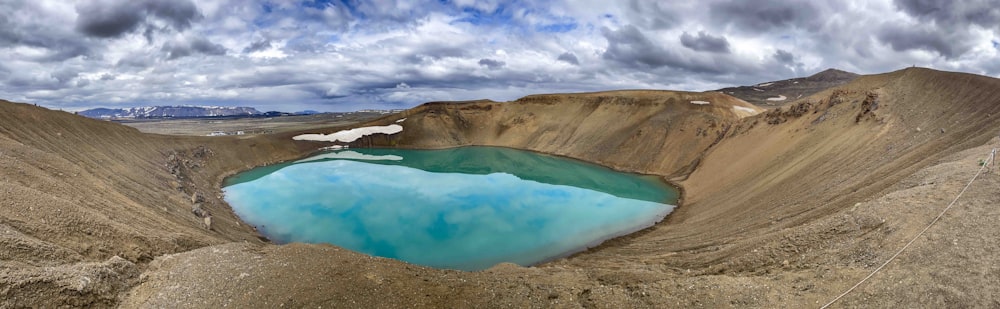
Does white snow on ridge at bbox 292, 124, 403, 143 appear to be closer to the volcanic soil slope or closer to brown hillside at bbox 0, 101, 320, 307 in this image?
brown hillside at bbox 0, 101, 320, 307

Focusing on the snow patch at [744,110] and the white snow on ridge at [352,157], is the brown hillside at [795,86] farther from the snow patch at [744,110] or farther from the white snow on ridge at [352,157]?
the white snow on ridge at [352,157]

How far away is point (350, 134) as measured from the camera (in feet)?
212

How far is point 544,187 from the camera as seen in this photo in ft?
110

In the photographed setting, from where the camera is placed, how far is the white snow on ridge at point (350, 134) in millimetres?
60781

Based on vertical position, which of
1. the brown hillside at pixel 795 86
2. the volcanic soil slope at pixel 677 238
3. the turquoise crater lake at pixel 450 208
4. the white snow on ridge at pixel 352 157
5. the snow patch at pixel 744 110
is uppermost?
the brown hillside at pixel 795 86

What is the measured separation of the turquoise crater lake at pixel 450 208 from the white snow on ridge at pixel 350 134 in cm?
1560

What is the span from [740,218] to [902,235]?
9583mm

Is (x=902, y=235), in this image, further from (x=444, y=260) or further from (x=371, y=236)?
(x=371, y=236)

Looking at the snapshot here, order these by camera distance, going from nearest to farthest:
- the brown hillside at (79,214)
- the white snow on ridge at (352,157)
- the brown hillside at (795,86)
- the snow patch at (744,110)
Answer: the brown hillside at (79,214), the snow patch at (744,110), the white snow on ridge at (352,157), the brown hillside at (795,86)

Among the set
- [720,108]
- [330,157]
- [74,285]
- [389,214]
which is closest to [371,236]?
[389,214]

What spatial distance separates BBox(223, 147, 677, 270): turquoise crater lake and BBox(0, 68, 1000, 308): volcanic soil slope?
2.06 meters

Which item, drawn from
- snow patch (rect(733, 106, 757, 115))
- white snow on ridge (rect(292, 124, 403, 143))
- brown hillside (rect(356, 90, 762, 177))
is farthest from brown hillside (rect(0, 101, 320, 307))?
snow patch (rect(733, 106, 757, 115))

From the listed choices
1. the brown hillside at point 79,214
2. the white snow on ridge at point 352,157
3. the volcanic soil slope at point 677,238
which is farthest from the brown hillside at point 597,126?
the brown hillside at point 79,214

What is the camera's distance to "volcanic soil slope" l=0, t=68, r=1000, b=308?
736 centimetres
